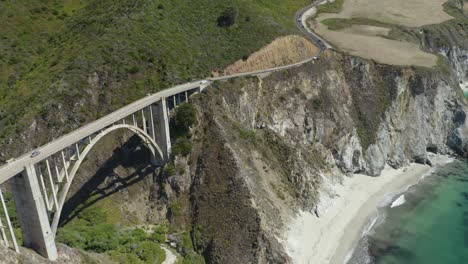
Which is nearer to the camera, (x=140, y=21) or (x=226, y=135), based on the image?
(x=226, y=135)

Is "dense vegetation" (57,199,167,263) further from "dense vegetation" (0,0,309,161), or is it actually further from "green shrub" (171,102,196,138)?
"dense vegetation" (0,0,309,161)

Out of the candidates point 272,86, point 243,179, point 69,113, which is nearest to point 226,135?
point 243,179

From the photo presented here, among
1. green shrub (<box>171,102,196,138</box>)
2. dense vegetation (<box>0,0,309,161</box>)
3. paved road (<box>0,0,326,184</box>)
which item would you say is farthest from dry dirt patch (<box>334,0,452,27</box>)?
green shrub (<box>171,102,196,138</box>)

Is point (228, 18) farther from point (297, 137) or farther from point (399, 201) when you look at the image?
point (399, 201)

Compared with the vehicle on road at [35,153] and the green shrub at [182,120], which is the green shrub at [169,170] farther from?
the vehicle on road at [35,153]

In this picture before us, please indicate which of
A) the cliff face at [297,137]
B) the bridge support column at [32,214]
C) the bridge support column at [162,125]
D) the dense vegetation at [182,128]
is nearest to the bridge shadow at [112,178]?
the bridge support column at [162,125]

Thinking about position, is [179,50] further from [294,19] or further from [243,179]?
[294,19]
